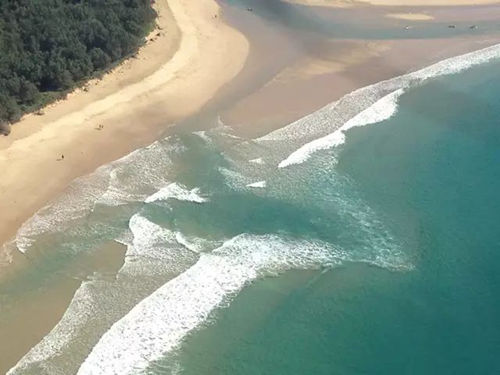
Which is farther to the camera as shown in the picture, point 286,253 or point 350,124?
point 350,124

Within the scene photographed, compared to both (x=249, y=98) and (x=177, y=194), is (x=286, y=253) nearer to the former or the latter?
(x=177, y=194)

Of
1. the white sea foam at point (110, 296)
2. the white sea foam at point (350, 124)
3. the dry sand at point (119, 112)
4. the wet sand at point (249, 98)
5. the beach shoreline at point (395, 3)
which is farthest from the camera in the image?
the beach shoreline at point (395, 3)

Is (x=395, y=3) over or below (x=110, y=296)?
over

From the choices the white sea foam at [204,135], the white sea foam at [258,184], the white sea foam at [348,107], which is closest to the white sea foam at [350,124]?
the white sea foam at [348,107]

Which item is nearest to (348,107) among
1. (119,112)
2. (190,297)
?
(119,112)

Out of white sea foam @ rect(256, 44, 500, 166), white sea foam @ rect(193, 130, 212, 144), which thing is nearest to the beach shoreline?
white sea foam @ rect(256, 44, 500, 166)

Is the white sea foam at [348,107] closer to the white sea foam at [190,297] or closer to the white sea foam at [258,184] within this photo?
the white sea foam at [258,184]

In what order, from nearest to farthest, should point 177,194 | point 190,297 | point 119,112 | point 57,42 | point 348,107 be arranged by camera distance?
point 190,297 < point 177,194 < point 119,112 < point 348,107 < point 57,42
